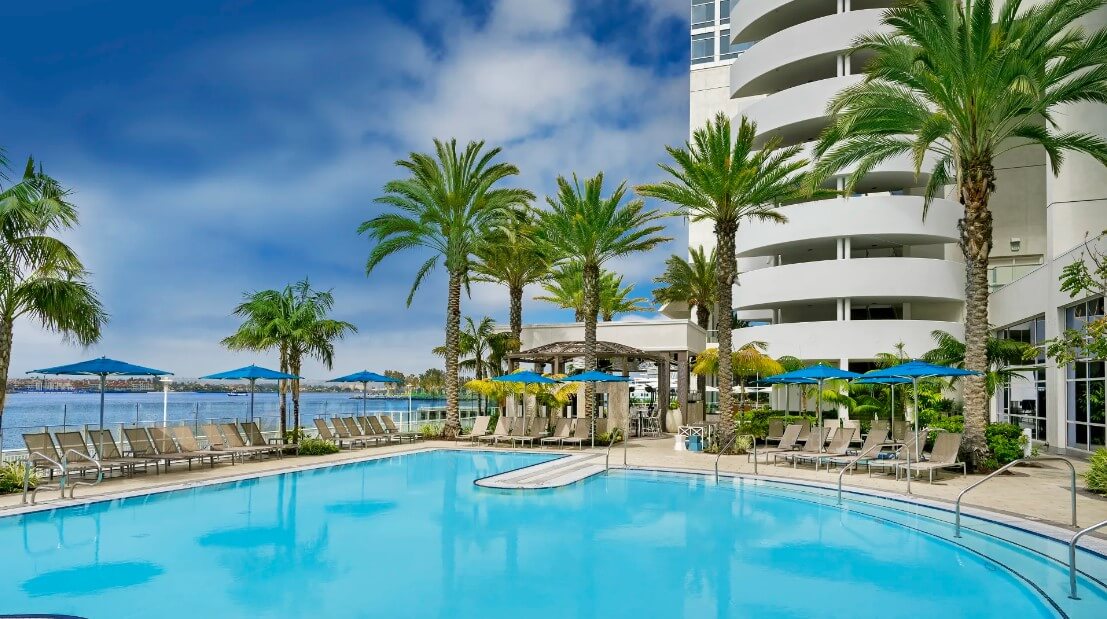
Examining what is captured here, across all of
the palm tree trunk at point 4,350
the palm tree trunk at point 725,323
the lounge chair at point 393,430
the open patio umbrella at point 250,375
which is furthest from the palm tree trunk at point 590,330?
the palm tree trunk at point 4,350

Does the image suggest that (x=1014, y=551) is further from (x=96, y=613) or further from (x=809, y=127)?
(x=809, y=127)

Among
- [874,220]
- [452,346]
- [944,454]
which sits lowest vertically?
[944,454]

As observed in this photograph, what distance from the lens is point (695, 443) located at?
23547 mm

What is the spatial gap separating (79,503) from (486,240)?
53.3 ft

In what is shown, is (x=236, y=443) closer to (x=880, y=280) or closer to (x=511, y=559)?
(x=511, y=559)

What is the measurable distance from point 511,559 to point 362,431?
1569 cm

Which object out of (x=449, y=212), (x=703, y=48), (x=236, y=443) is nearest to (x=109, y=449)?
(x=236, y=443)

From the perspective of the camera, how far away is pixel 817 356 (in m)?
30.1

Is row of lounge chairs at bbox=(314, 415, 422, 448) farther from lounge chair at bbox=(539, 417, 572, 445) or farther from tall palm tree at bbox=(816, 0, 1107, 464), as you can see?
tall palm tree at bbox=(816, 0, 1107, 464)

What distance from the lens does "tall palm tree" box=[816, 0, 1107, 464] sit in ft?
51.8

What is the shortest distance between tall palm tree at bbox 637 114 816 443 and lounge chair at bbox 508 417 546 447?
6165 mm

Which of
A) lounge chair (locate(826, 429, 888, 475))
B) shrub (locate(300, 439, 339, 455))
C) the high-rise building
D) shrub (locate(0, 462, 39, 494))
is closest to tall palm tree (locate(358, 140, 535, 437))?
shrub (locate(300, 439, 339, 455))

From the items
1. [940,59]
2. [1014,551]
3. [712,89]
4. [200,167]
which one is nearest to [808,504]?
[1014,551]

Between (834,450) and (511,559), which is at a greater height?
(834,450)
